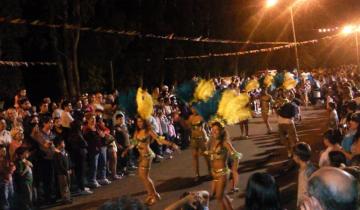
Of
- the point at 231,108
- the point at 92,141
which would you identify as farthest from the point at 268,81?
the point at 231,108

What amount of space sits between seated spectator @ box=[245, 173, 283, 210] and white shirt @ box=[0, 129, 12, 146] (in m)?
6.95

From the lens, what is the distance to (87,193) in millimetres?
10438

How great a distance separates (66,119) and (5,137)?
216cm

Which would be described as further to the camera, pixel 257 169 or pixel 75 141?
pixel 257 169

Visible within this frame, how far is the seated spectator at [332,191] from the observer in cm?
293

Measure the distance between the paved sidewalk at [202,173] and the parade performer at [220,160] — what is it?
1.03 metres

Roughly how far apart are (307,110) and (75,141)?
16.5 metres

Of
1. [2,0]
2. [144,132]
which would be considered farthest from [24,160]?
[2,0]

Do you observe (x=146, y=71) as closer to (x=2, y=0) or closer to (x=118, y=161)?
(x=2, y=0)

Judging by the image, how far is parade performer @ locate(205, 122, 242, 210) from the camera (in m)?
7.49

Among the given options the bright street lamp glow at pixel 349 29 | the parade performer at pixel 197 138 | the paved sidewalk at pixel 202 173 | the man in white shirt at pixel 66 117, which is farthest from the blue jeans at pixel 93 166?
the bright street lamp glow at pixel 349 29

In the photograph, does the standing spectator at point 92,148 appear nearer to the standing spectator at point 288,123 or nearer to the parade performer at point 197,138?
the parade performer at point 197,138

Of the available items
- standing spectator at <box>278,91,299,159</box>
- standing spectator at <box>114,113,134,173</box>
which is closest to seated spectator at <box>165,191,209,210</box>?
standing spectator at <box>114,113,134,173</box>

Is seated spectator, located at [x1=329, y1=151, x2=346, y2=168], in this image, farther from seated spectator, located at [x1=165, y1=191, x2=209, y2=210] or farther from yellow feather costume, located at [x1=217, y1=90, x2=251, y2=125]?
yellow feather costume, located at [x1=217, y1=90, x2=251, y2=125]
